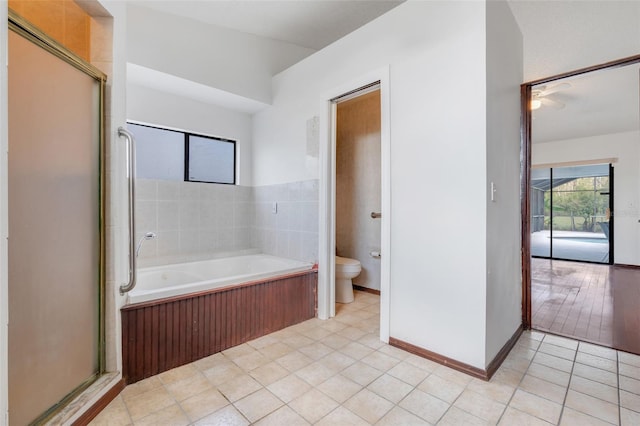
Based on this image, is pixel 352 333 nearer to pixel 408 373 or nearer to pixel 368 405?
pixel 408 373

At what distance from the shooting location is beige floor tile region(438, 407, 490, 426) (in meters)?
1.36

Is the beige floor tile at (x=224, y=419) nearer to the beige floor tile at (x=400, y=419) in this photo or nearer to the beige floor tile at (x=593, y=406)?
the beige floor tile at (x=400, y=419)

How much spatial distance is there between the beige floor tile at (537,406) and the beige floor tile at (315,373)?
1000mm

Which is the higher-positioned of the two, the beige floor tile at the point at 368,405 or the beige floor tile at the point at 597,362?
the beige floor tile at the point at 597,362

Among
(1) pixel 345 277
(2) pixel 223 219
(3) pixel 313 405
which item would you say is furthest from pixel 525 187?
(2) pixel 223 219

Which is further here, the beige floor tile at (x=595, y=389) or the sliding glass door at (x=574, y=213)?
the sliding glass door at (x=574, y=213)

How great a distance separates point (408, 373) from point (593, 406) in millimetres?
A: 922

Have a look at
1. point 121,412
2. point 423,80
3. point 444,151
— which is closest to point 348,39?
point 423,80

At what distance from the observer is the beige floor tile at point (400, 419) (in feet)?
4.49

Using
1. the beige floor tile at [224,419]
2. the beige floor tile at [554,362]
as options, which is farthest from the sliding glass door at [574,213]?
the beige floor tile at [224,419]

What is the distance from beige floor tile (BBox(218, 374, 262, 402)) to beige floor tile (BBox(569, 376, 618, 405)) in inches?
72.9

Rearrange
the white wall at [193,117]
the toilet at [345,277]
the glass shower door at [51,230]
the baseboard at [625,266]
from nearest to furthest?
the glass shower door at [51,230], the white wall at [193,117], the toilet at [345,277], the baseboard at [625,266]

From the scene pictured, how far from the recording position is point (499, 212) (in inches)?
75.4

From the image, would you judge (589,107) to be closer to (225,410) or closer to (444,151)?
(444,151)
